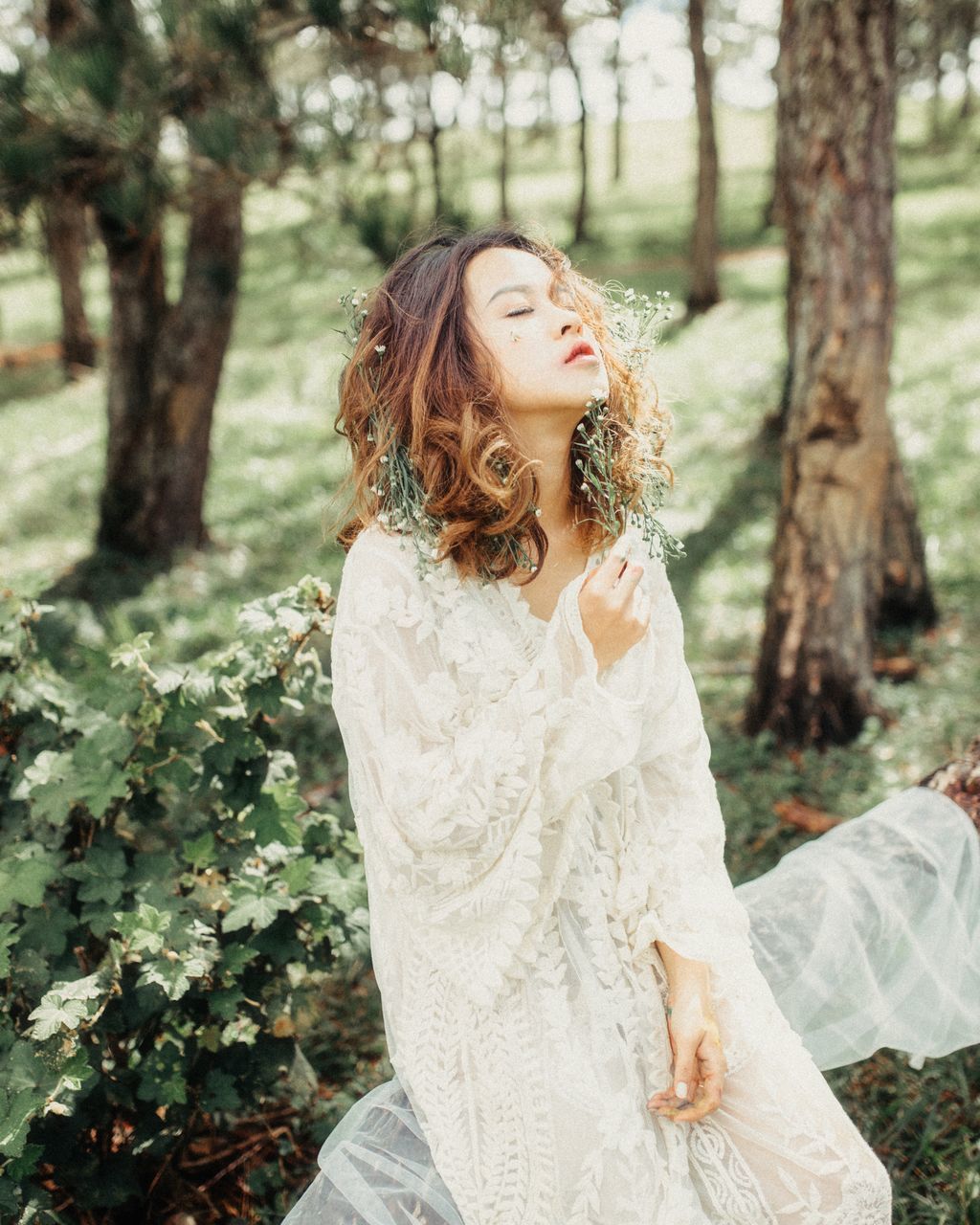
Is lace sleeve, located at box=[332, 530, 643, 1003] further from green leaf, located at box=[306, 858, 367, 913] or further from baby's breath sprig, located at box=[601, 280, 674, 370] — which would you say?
baby's breath sprig, located at box=[601, 280, 674, 370]

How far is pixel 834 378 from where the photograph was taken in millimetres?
4039

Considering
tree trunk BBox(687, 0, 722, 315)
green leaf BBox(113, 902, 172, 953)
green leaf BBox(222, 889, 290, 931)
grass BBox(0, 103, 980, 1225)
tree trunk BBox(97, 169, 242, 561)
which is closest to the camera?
green leaf BBox(113, 902, 172, 953)

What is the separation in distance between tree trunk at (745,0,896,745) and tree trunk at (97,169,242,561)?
3.98 metres

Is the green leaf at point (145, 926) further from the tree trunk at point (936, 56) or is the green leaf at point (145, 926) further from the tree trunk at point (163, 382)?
the tree trunk at point (936, 56)

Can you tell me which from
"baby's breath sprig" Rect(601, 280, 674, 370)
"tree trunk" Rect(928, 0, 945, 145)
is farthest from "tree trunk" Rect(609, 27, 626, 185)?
"baby's breath sprig" Rect(601, 280, 674, 370)

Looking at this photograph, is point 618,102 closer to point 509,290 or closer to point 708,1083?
point 509,290

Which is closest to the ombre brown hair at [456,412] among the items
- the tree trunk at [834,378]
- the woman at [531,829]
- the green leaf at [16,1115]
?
the woman at [531,829]

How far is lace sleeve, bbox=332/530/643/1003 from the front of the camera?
1.71m

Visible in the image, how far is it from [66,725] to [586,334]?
1366 millimetres

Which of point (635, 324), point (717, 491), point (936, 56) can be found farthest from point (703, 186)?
point (635, 324)

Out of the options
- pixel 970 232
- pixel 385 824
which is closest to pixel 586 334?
pixel 385 824

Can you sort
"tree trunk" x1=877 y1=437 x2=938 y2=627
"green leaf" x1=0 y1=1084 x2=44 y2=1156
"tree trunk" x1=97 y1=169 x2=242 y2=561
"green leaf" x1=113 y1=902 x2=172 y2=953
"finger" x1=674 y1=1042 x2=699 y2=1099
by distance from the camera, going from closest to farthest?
"green leaf" x1=0 y1=1084 x2=44 y2=1156 → "finger" x1=674 y1=1042 x2=699 y2=1099 → "green leaf" x1=113 y1=902 x2=172 y2=953 → "tree trunk" x1=877 y1=437 x2=938 y2=627 → "tree trunk" x1=97 y1=169 x2=242 y2=561

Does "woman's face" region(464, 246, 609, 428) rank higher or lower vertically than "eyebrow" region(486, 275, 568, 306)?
lower

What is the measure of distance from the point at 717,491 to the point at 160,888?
6.58 metres
